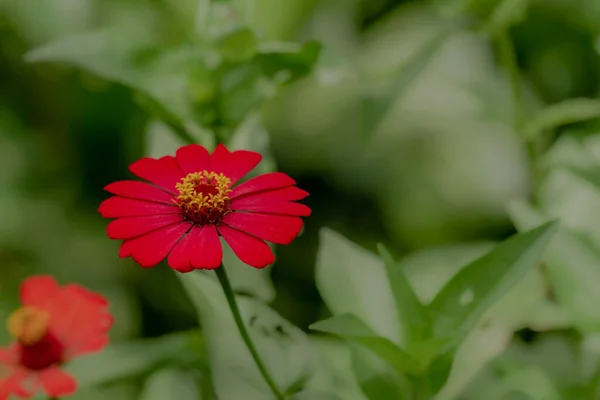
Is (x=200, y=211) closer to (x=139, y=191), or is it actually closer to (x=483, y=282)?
(x=139, y=191)

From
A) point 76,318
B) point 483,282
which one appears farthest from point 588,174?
point 76,318

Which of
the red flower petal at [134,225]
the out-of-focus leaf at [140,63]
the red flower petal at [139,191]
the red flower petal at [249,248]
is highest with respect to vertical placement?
the out-of-focus leaf at [140,63]

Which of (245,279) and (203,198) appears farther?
(245,279)

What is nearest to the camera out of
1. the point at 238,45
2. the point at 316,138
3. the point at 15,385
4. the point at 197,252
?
the point at 197,252

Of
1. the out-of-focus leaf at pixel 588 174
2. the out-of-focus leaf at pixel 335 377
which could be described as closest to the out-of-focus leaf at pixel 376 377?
the out-of-focus leaf at pixel 335 377

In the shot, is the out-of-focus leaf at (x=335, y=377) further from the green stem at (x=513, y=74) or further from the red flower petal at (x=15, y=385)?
the green stem at (x=513, y=74)

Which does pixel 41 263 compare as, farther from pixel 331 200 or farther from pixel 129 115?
pixel 331 200
